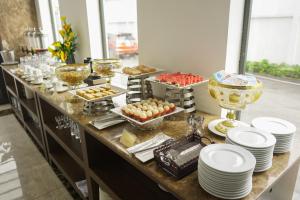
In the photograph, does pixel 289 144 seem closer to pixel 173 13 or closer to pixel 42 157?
pixel 173 13

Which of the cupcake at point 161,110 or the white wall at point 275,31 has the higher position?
the white wall at point 275,31

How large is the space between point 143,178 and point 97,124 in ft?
1.17

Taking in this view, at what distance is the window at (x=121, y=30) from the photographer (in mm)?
2156

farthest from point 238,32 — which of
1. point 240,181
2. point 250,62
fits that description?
point 240,181

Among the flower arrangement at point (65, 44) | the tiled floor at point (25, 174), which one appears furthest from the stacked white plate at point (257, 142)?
the flower arrangement at point (65, 44)

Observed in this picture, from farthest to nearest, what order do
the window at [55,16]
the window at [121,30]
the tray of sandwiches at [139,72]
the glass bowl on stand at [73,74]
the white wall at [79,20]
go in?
the window at [55,16], the white wall at [79,20], the window at [121,30], the glass bowl on stand at [73,74], the tray of sandwiches at [139,72]

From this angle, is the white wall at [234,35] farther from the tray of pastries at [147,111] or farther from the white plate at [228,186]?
the white plate at [228,186]

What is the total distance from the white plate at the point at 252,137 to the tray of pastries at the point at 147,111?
1.07 feet

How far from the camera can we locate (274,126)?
3.01 feet

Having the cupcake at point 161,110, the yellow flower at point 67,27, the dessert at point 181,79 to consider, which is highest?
the yellow flower at point 67,27

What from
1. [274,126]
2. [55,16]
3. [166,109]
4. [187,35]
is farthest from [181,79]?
[55,16]

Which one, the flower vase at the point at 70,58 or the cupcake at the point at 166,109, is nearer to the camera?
the cupcake at the point at 166,109

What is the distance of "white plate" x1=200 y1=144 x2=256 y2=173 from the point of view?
0.65 metres

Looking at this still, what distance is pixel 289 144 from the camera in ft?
2.85
